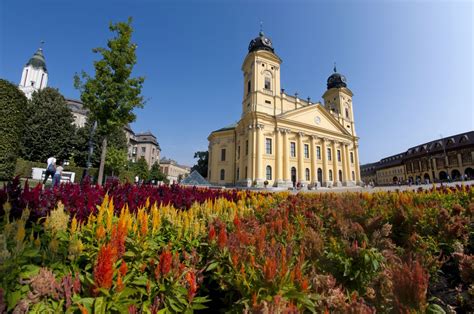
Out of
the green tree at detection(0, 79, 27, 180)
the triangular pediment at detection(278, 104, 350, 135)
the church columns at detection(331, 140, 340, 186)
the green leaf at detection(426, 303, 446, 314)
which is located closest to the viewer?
the green leaf at detection(426, 303, 446, 314)

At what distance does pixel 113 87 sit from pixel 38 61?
73194 millimetres

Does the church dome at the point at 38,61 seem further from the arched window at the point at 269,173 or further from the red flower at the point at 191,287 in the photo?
the red flower at the point at 191,287

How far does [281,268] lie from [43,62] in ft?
297

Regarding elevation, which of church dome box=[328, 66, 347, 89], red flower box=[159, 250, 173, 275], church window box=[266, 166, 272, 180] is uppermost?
church dome box=[328, 66, 347, 89]

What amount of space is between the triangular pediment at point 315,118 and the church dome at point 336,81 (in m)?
11.5

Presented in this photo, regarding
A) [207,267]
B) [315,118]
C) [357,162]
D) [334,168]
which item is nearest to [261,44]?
[315,118]

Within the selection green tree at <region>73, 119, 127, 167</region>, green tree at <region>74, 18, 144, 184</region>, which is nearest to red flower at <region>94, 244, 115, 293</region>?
green tree at <region>74, 18, 144, 184</region>

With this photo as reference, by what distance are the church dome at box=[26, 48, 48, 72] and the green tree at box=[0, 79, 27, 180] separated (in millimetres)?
68991

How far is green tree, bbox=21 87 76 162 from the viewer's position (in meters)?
28.1

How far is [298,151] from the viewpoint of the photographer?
37969mm

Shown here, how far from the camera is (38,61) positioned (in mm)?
62344

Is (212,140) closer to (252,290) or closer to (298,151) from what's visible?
(298,151)

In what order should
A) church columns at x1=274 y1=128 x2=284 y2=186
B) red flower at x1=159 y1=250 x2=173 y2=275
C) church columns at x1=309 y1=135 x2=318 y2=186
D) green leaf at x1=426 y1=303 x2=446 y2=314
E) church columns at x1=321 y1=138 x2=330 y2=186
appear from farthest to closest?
1. church columns at x1=321 y1=138 x2=330 y2=186
2. church columns at x1=309 y1=135 x2=318 y2=186
3. church columns at x1=274 y1=128 x2=284 y2=186
4. red flower at x1=159 y1=250 x2=173 y2=275
5. green leaf at x1=426 y1=303 x2=446 y2=314

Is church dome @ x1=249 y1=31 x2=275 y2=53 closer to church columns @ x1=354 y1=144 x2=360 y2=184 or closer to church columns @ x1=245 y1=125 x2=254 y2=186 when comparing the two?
church columns @ x1=245 y1=125 x2=254 y2=186
